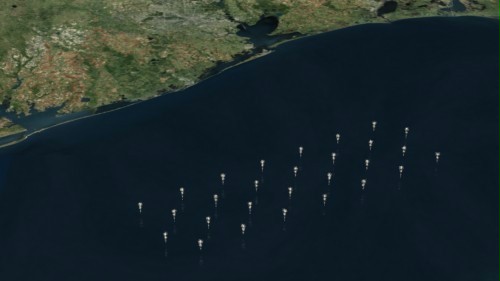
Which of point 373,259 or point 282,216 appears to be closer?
point 373,259

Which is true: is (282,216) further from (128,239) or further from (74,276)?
(74,276)

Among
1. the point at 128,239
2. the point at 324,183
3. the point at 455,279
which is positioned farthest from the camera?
the point at 324,183

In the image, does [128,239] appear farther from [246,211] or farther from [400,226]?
[400,226]

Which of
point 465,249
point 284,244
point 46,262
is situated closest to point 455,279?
point 465,249

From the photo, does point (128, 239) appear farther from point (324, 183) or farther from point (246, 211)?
point (324, 183)

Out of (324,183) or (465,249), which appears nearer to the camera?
(465,249)

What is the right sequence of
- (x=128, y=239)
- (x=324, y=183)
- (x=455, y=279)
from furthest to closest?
(x=324, y=183) → (x=128, y=239) → (x=455, y=279)

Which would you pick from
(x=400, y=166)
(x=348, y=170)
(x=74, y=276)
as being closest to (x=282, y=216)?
(x=348, y=170)

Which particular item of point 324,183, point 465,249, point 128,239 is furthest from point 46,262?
point 465,249
